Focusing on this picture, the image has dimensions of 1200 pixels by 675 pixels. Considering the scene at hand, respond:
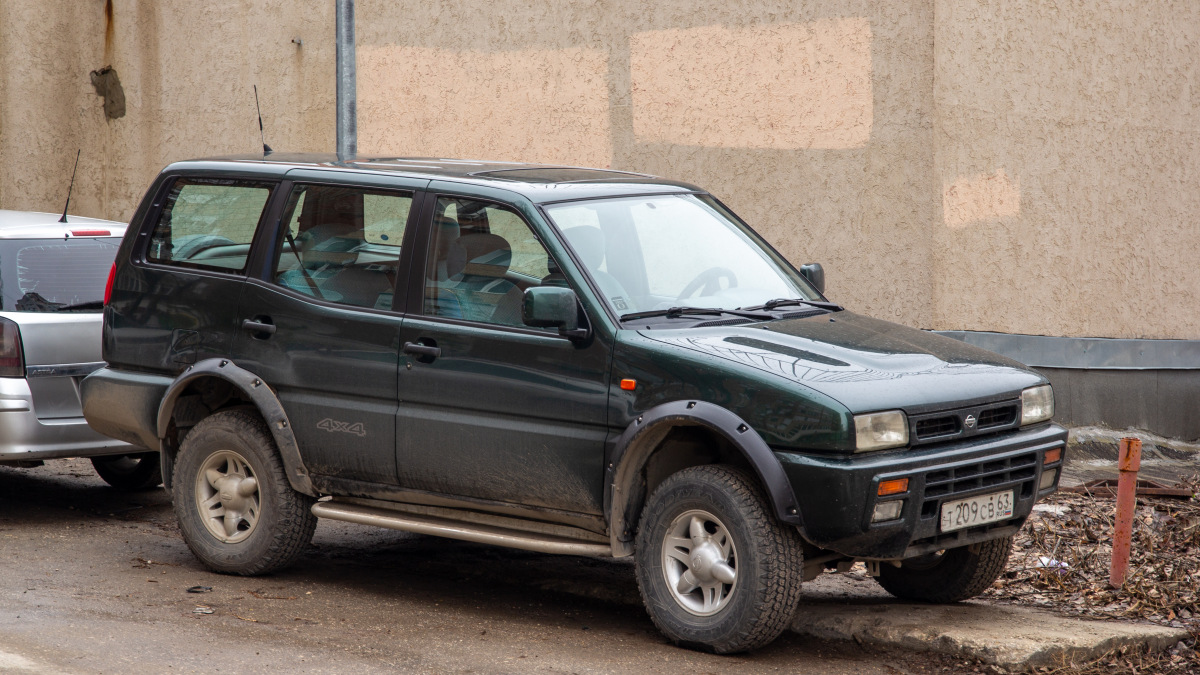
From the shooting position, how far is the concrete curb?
5320 millimetres

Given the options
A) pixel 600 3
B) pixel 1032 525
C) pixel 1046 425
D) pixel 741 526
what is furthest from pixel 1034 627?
pixel 600 3

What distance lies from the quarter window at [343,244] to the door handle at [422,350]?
0.27 metres

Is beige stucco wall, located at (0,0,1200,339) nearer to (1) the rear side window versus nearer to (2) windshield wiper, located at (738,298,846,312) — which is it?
(2) windshield wiper, located at (738,298,846,312)

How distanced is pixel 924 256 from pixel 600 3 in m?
3.49

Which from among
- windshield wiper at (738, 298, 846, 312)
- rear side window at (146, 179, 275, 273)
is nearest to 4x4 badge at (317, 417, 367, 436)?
rear side window at (146, 179, 275, 273)

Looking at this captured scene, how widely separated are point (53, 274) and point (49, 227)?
378 millimetres

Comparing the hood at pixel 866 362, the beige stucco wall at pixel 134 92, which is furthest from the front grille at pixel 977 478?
the beige stucco wall at pixel 134 92

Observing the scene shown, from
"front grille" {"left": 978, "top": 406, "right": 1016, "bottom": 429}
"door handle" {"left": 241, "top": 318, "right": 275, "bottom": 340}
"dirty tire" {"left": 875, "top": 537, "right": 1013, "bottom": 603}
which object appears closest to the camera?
"front grille" {"left": 978, "top": 406, "right": 1016, "bottom": 429}

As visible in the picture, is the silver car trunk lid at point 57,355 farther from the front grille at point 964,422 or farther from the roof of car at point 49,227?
the front grille at point 964,422

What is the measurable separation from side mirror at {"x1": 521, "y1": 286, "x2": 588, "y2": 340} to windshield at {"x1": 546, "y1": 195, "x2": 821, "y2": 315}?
20 centimetres

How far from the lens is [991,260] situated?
398 inches

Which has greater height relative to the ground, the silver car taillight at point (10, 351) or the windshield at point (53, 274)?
the windshield at point (53, 274)

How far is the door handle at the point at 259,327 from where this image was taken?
6297 millimetres

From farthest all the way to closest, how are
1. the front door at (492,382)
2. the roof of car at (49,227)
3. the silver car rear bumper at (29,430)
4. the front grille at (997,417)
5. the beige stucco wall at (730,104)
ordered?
1. the beige stucco wall at (730,104)
2. the roof of car at (49,227)
3. the silver car rear bumper at (29,430)
4. the front door at (492,382)
5. the front grille at (997,417)
